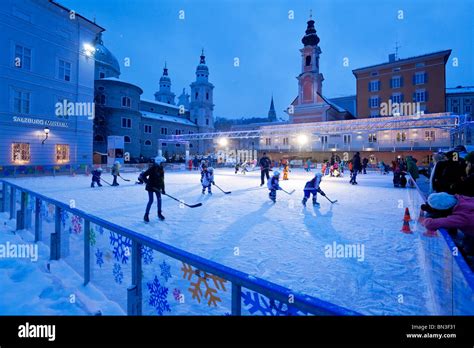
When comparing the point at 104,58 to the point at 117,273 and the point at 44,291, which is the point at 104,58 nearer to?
the point at 44,291

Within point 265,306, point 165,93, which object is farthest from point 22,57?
point 165,93

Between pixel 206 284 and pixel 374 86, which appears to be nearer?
pixel 206 284

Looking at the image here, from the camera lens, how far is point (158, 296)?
8.32ft

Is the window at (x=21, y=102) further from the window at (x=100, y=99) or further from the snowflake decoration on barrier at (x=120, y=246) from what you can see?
the snowflake decoration on barrier at (x=120, y=246)

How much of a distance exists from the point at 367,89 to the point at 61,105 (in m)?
40.2

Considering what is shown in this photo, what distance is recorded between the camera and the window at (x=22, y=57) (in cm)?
2045

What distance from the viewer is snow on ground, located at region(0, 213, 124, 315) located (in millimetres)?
2877

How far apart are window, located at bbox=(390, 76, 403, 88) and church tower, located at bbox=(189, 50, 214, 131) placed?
125 ft

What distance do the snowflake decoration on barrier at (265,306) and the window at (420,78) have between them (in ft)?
147

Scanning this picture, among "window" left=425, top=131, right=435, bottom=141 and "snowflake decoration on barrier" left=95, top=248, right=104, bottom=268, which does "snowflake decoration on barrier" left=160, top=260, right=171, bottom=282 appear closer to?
"snowflake decoration on barrier" left=95, top=248, right=104, bottom=268

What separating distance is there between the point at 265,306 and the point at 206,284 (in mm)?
607
